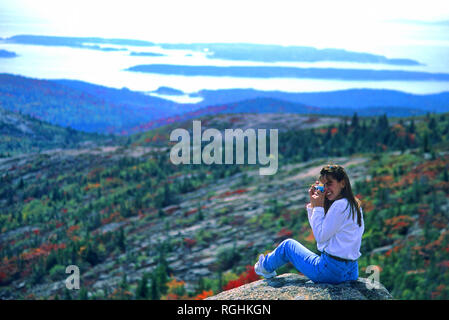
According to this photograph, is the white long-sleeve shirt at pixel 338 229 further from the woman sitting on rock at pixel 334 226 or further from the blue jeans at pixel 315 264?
the blue jeans at pixel 315 264

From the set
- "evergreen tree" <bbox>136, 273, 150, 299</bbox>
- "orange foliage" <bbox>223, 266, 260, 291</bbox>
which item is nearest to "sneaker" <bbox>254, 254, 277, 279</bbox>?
"orange foliage" <bbox>223, 266, 260, 291</bbox>

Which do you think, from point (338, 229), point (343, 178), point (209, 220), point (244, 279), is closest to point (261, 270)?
point (338, 229)

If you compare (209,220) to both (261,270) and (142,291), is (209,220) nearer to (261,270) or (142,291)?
(142,291)

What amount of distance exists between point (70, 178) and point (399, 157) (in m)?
35.3

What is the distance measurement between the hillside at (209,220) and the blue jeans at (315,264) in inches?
315

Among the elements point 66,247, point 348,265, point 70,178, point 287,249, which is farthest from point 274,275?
point 70,178

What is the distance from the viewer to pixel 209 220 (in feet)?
99.3

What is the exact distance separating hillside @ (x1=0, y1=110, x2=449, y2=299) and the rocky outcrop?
25.3 feet

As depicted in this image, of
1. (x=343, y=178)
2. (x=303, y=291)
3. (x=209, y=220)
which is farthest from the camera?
(x=209, y=220)

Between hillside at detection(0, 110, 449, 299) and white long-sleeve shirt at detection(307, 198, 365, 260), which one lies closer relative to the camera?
white long-sleeve shirt at detection(307, 198, 365, 260)

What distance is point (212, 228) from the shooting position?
28.6m

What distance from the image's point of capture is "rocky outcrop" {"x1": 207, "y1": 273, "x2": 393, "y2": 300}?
736cm

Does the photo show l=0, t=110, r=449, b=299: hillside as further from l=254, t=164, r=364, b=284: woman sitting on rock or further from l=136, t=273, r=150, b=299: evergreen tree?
l=254, t=164, r=364, b=284: woman sitting on rock

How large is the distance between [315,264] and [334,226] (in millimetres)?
779
